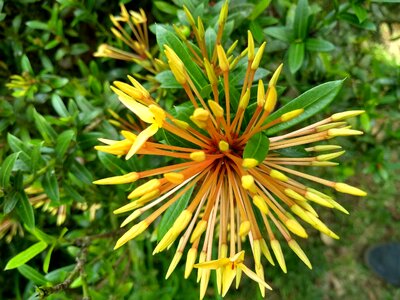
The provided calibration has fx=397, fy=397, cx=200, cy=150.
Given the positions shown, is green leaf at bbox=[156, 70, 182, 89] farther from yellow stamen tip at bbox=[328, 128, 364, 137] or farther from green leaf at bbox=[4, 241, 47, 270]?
green leaf at bbox=[4, 241, 47, 270]

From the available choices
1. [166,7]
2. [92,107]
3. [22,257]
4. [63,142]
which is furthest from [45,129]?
[166,7]

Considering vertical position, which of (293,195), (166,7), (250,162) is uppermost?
(166,7)

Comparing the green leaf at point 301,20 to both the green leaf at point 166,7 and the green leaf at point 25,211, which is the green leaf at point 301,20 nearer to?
the green leaf at point 166,7

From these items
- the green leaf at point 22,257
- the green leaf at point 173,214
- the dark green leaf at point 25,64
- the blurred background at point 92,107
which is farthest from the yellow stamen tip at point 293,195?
the dark green leaf at point 25,64

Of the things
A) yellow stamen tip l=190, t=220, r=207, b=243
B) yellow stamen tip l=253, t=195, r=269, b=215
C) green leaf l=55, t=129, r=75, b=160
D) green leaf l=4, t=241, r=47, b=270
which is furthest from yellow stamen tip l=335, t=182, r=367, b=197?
green leaf l=4, t=241, r=47, b=270

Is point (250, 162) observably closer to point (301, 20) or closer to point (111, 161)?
point (111, 161)
